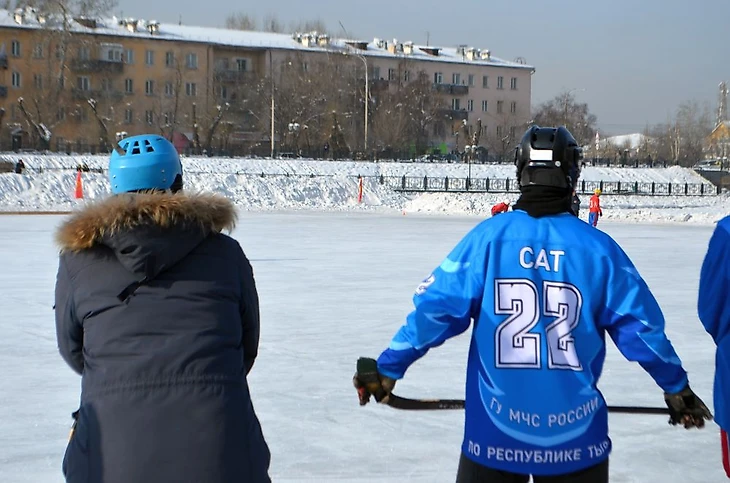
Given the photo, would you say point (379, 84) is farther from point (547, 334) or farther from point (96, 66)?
point (547, 334)

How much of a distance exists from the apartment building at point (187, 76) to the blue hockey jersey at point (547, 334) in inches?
2054

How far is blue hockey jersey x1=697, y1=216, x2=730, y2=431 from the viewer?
9.91ft

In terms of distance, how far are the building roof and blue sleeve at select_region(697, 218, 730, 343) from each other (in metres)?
62.1

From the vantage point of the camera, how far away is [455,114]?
84.8 m

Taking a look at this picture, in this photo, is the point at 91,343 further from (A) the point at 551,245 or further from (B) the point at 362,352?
(B) the point at 362,352

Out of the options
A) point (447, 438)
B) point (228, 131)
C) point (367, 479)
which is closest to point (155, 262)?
point (367, 479)

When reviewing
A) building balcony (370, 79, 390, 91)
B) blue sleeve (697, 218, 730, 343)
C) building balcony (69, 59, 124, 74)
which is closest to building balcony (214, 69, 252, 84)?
building balcony (69, 59, 124, 74)

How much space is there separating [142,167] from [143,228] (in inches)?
11.2

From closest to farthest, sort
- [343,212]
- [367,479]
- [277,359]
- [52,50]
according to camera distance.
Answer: [367,479], [277,359], [343,212], [52,50]

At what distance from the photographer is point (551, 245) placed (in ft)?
8.93

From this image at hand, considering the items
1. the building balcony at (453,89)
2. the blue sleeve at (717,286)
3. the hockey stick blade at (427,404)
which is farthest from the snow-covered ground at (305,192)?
the building balcony at (453,89)

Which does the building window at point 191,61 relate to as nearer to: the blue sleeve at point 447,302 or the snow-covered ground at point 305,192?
the snow-covered ground at point 305,192

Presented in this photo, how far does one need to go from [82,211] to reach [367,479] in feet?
7.85

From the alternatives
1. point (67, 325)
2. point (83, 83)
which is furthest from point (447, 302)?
point (83, 83)
